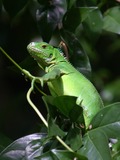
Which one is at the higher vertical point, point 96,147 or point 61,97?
point 61,97

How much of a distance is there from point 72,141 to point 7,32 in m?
1.16

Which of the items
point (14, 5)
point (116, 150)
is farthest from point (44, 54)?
point (116, 150)

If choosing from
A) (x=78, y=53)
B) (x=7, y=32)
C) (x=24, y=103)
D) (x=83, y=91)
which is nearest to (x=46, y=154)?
(x=83, y=91)

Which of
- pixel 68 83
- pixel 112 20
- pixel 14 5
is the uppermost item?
pixel 14 5

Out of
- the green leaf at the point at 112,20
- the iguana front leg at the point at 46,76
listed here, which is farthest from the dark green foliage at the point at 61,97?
the iguana front leg at the point at 46,76

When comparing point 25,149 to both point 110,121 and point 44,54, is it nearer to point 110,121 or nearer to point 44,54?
point 110,121

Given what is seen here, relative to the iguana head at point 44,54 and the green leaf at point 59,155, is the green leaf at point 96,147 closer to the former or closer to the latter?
the green leaf at point 59,155

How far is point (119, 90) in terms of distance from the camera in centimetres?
297

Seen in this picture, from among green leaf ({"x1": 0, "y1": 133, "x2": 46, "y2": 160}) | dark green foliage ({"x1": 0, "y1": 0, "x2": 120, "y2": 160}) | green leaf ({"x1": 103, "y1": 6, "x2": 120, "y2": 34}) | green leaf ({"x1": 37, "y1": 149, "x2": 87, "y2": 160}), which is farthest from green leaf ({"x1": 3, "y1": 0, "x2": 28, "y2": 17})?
green leaf ({"x1": 37, "y1": 149, "x2": 87, "y2": 160})

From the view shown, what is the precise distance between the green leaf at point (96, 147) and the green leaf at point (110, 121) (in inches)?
0.8

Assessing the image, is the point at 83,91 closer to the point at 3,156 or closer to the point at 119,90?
the point at 3,156

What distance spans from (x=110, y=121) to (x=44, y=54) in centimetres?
36

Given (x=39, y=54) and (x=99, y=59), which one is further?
(x=99, y=59)

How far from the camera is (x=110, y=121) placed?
1.26m
